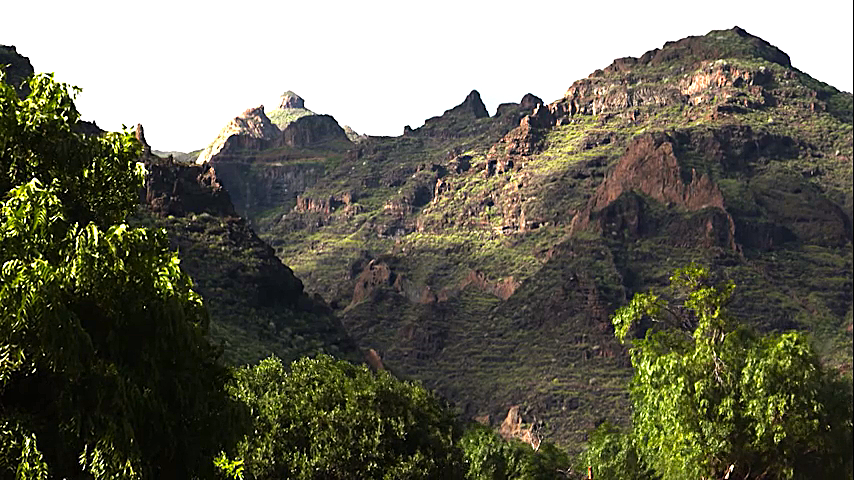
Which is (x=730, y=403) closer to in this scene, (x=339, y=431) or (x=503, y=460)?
(x=339, y=431)

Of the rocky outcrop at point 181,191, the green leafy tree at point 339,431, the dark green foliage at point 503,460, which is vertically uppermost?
the rocky outcrop at point 181,191

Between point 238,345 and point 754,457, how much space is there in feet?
255

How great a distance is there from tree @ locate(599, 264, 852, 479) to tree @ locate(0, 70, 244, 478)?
22.5 m

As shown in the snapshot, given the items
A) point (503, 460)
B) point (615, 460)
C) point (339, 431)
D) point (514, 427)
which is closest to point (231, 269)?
point (514, 427)

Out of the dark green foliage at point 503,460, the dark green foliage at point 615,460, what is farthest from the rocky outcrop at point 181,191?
the dark green foliage at point 615,460

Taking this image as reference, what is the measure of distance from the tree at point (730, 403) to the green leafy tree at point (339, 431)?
27.7ft

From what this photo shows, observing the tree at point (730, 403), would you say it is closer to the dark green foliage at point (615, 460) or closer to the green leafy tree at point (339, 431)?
the green leafy tree at point (339, 431)

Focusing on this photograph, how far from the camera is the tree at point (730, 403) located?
38.3 metres

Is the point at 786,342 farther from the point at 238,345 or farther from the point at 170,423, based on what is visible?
the point at 238,345

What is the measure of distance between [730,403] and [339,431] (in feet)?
45.5

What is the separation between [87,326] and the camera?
1839 centimetres

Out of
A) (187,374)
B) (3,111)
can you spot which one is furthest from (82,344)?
(3,111)

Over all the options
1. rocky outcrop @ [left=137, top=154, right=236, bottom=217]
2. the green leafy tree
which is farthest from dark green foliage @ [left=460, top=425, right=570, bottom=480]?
rocky outcrop @ [left=137, top=154, right=236, bottom=217]

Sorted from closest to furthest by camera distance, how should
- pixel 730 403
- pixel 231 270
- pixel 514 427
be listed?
pixel 730 403 → pixel 231 270 → pixel 514 427
